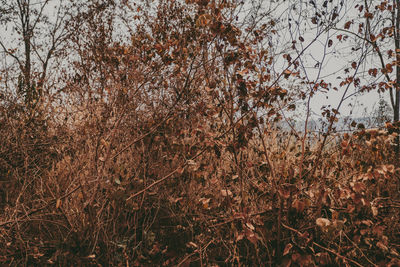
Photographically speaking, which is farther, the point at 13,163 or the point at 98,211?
the point at 13,163

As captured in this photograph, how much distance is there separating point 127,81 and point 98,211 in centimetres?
139

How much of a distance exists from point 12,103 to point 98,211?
282 cm

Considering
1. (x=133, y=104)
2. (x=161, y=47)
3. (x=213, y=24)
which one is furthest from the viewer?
(x=133, y=104)

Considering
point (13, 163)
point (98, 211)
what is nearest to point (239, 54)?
point (98, 211)

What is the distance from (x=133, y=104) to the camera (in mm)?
3285

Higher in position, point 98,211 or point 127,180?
point 127,180

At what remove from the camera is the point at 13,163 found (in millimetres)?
4164

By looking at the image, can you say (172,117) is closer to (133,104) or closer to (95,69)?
(133,104)

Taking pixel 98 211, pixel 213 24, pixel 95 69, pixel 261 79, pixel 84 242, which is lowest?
pixel 84 242

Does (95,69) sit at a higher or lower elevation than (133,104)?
higher

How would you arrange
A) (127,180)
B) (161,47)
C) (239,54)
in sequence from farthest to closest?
(127,180)
(161,47)
(239,54)

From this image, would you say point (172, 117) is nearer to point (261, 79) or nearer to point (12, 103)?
point (261, 79)

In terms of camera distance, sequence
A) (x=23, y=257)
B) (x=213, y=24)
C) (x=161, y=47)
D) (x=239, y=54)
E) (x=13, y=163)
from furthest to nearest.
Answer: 1. (x=13, y=163)
2. (x=23, y=257)
3. (x=161, y=47)
4. (x=239, y=54)
5. (x=213, y=24)

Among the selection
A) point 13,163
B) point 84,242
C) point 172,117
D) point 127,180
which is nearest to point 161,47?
point 172,117
